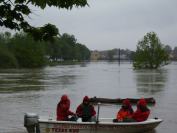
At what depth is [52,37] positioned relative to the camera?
7422 millimetres

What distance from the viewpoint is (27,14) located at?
741 centimetres

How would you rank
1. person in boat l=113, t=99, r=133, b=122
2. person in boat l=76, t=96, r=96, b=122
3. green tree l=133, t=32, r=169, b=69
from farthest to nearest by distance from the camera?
green tree l=133, t=32, r=169, b=69
person in boat l=113, t=99, r=133, b=122
person in boat l=76, t=96, r=96, b=122

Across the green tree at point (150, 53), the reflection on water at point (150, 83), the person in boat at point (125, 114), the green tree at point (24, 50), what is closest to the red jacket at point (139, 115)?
the person in boat at point (125, 114)

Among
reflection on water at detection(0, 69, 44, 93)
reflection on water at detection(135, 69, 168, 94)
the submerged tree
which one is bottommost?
reflection on water at detection(135, 69, 168, 94)

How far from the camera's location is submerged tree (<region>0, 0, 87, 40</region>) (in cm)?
697

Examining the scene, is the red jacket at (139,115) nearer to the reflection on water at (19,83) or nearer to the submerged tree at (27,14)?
the submerged tree at (27,14)

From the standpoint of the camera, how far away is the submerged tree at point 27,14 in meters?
6.97

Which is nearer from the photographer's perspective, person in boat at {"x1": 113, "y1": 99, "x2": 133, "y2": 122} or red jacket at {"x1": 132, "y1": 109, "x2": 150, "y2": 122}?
person in boat at {"x1": 113, "y1": 99, "x2": 133, "y2": 122}

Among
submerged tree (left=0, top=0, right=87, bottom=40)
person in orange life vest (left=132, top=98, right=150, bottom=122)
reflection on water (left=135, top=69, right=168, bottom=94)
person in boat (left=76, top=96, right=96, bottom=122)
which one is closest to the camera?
submerged tree (left=0, top=0, right=87, bottom=40)

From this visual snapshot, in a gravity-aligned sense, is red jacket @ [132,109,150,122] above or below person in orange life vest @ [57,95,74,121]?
below

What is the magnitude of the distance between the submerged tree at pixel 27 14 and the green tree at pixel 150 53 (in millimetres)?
100094

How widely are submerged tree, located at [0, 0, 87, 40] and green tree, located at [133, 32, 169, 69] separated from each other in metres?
100

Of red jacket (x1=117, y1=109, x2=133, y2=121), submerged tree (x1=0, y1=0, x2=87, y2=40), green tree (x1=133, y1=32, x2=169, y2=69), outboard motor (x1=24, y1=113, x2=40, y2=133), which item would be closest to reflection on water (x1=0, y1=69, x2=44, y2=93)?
red jacket (x1=117, y1=109, x2=133, y2=121)

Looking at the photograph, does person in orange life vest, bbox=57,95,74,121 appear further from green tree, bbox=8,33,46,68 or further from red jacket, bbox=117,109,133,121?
green tree, bbox=8,33,46,68
